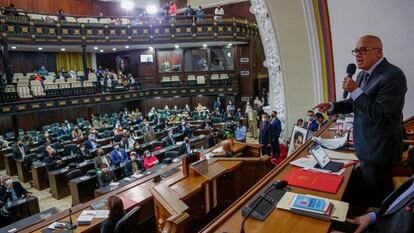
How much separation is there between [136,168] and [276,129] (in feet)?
13.3

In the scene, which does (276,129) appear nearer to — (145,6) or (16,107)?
(16,107)

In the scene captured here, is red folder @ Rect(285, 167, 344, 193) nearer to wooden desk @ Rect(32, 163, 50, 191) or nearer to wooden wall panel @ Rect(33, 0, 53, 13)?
wooden desk @ Rect(32, 163, 50, 191)

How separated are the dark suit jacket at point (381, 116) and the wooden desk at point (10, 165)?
440 inches

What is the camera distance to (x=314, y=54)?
254 inches

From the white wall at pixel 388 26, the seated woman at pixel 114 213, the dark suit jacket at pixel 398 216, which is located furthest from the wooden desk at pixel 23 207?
the white wall at pixel 388 26

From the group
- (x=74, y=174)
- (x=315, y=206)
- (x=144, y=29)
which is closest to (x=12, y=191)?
(x=74, y=174)

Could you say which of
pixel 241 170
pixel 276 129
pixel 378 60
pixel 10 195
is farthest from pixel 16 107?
pixel 378 60

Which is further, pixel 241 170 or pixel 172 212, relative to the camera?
pixel 241 170

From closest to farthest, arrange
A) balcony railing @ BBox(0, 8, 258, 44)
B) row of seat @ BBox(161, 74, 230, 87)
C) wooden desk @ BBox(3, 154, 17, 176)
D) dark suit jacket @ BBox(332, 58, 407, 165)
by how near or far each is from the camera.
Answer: dark suit jacket @ BBox(332, 58, 407, 165) < wooden desk @ BBox(3, 154, 17, 176) < balcony railing @ BBox(0, 8, 258, 44) < row of seat @ BBox(161, 74, 230, 87)

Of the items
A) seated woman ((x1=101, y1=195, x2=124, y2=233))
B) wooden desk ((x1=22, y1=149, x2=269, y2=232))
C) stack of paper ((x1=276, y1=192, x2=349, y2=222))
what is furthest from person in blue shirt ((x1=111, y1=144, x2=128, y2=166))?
stack of paper ((x1=276, y1=192, x2=349, y2=222))

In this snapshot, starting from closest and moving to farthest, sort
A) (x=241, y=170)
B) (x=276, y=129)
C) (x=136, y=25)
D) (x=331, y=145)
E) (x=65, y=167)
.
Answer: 1. (x=331, y=145)
2. (x=241, y=170)
3. (x=276, y=129)
4. (x=65, y=167)
5. (x=136, y=25)

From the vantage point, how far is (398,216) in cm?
135

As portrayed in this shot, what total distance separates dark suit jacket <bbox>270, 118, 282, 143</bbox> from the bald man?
5.35m

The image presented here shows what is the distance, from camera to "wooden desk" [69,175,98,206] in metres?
7.03
